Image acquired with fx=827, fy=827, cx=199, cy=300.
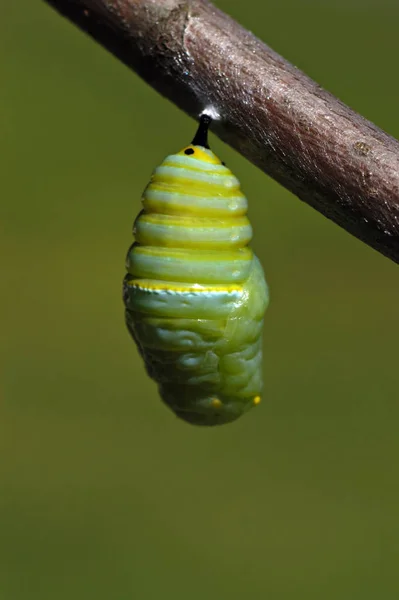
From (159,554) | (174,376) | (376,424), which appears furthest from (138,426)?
(174,376)

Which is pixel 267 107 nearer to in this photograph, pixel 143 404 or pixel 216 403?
pixel 216 403

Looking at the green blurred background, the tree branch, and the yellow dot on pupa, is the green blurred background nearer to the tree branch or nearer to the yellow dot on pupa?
the yellow dot on pupa

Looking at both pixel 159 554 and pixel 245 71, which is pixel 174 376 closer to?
pixel 245 71

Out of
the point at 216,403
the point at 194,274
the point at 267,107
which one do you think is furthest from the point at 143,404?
the point at 267,107

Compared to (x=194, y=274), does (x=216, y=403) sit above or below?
below

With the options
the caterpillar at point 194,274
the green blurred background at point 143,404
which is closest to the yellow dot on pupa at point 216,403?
the caterpillar at point 194,274

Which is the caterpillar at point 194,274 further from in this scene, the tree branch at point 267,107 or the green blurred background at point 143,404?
the green blurred background at point 143,404

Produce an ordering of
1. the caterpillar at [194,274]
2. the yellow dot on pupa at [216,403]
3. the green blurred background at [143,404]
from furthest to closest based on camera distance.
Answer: the green blurred background at [143,404], the yellow dot on pupa at [216,403], the caterpillar at [194,274]
